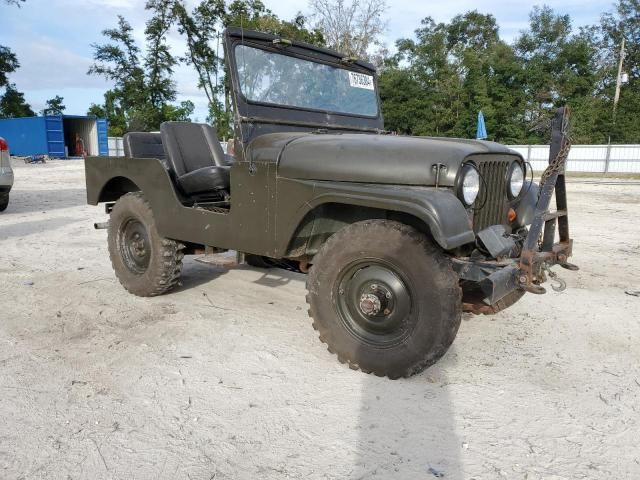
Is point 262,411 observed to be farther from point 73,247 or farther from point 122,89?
point 122,89

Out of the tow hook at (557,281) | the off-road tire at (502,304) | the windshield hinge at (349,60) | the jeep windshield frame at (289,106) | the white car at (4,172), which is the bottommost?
the off-road tire at (502,304)

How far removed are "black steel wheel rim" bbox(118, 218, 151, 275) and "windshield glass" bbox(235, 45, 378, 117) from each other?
164 centimetres

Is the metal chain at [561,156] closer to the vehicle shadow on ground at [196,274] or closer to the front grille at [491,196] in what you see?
the front grille at [491,196]

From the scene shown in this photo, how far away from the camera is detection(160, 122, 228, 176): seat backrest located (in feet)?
14.2

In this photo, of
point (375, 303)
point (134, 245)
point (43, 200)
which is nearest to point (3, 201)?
point (43, 200)

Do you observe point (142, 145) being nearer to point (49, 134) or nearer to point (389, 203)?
point (389, 203)

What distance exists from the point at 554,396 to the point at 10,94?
47455 mm

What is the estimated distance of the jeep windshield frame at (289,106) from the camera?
376 cm

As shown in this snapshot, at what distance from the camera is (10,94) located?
40.3 m

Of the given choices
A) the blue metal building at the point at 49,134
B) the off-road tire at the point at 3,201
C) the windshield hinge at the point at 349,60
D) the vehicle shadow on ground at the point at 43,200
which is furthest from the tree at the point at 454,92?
the windshield hinge at the point at 349,60

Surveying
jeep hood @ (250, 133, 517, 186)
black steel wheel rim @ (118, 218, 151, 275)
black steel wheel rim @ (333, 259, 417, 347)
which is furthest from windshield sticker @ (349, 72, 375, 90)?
black steel wheel rim @ (118, 218, 151, 275)

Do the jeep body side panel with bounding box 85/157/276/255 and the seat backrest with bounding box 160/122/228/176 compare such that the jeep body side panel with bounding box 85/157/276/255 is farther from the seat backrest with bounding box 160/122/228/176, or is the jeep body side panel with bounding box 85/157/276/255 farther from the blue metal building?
the blue metal building

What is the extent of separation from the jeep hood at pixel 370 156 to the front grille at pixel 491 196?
0.33 ft

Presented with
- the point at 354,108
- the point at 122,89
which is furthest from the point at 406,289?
the point at 122,89
